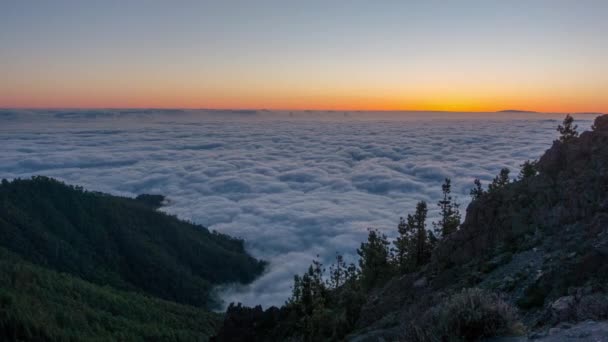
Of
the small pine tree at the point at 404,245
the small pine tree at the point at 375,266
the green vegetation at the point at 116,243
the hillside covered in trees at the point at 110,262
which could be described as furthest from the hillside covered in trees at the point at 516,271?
the green vegetation at the point at 116,243

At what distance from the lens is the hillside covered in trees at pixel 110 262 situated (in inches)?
2564

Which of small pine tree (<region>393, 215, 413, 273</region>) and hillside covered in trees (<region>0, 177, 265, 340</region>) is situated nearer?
small pine tree (<region>393, 215, 413, 273</region>)

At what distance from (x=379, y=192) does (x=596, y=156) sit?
157 m

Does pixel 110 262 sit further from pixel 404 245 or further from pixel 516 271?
pixel 516 271

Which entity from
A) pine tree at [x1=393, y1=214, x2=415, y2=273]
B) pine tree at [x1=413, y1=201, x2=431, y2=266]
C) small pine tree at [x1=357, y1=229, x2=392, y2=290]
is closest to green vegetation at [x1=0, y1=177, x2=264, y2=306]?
small pine tree at [x1=357, y1=229, x2=392, y2=290]

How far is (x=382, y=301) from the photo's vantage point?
21.5m

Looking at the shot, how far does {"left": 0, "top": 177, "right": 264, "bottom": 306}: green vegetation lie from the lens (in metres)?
106

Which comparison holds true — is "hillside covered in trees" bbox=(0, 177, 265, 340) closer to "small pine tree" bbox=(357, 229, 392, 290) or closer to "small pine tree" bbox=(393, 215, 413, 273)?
"small pine tree" bbox=(357, 229, 392, 290)

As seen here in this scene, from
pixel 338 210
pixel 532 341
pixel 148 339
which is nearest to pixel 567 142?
pixel 532 341

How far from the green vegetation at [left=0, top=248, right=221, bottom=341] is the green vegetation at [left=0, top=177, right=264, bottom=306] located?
1188 inches

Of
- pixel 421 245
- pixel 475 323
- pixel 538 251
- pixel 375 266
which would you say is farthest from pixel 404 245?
pixel 475 323

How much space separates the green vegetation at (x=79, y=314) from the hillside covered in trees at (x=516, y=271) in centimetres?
3680

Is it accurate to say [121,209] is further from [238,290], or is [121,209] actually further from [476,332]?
[476,332]

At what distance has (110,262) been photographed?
111875mm
